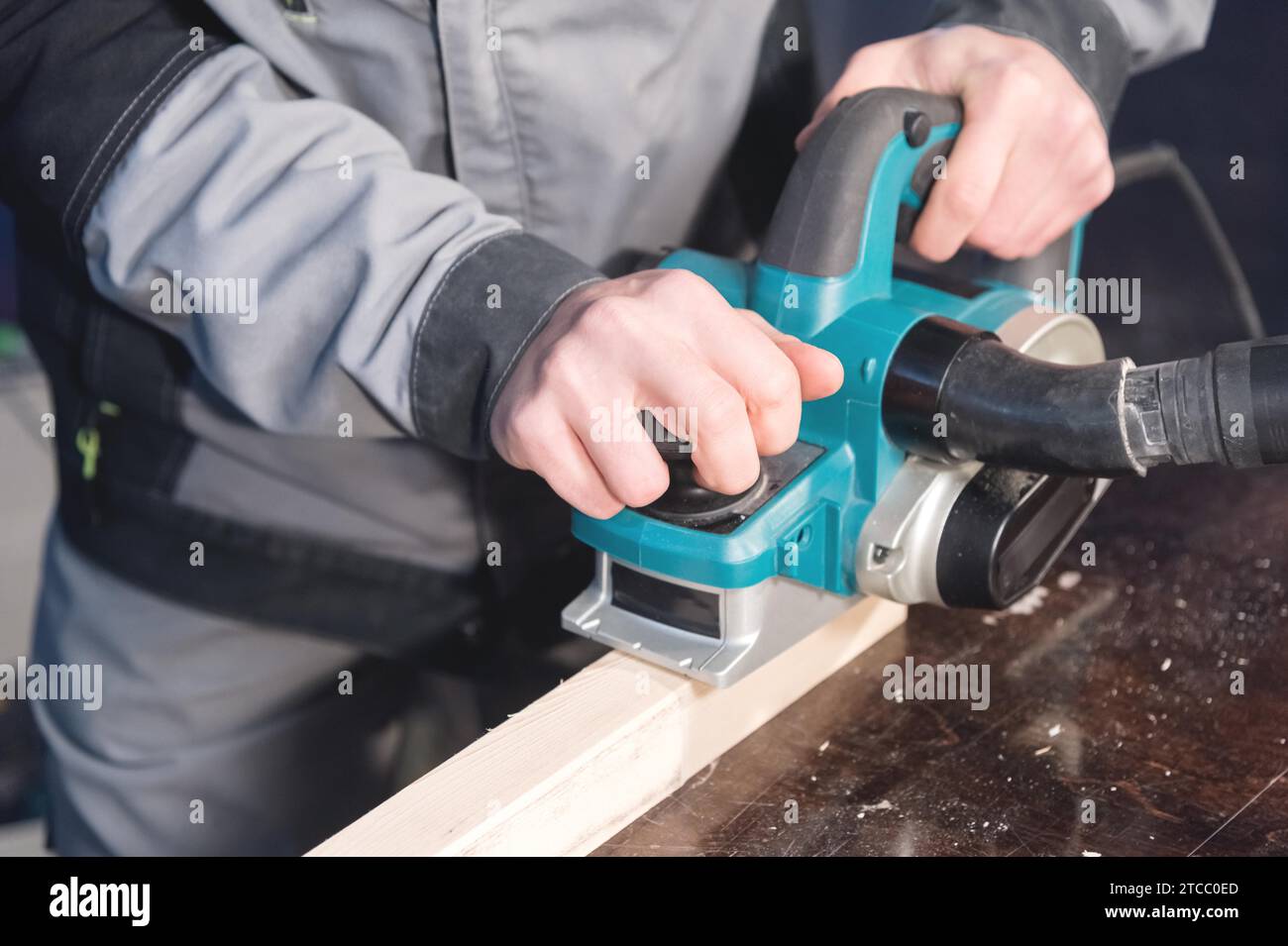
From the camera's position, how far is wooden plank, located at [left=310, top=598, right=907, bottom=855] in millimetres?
732

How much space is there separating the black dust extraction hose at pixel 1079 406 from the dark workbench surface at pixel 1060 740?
0.19 meters

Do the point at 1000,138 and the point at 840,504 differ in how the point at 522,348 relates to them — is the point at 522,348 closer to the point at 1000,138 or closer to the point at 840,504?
the point at 840,504

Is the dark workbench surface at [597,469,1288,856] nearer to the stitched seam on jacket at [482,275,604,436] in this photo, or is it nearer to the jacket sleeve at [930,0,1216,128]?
the stitched seam on jacket at [482,275,604,436]

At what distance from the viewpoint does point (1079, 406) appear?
773 mm

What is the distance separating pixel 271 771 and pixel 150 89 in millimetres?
683

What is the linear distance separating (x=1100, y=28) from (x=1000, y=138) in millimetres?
236

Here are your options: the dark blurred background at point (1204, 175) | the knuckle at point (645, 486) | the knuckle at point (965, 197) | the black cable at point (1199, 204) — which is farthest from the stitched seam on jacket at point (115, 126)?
the black cable at point (1199, 204)

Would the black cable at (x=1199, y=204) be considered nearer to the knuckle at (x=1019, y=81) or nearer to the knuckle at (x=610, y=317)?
the knuckle at (x=1019, y=81)

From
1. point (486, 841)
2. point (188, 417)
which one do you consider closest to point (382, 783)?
point (188, 417)

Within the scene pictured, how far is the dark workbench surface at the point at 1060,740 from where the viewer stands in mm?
772

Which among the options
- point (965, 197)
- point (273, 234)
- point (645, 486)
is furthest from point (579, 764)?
point (965, 197)

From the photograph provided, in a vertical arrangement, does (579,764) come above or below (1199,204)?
below

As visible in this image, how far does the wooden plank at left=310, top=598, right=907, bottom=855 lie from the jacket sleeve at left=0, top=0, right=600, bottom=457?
21 centimetres
